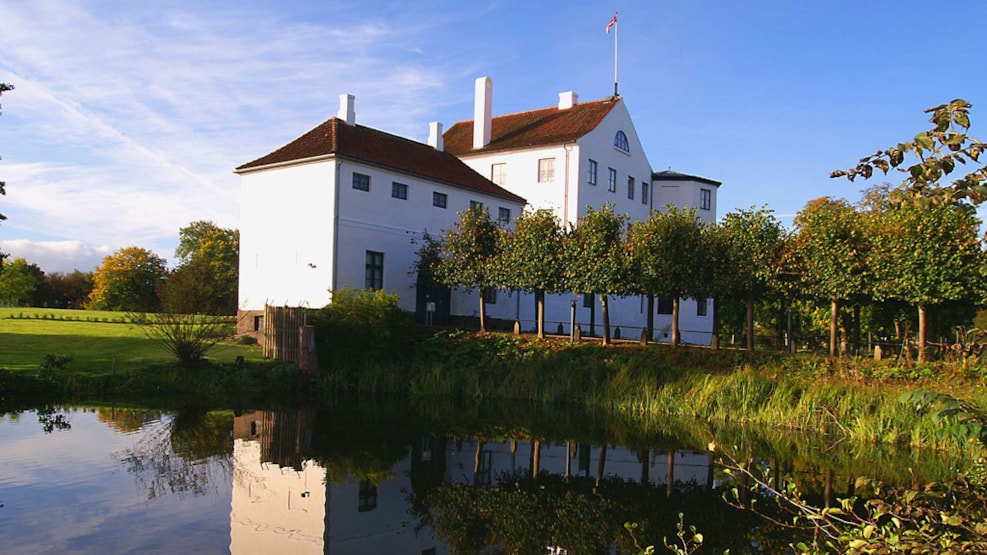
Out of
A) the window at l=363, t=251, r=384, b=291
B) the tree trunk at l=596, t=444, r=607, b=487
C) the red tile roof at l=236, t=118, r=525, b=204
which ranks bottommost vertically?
the tree trunk at l=596, t=444, r=607, b=487

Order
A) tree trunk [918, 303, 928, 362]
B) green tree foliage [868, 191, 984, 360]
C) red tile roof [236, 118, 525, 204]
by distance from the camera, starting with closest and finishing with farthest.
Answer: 1. tree trunk [918, 303, 928, 362]
2. green tree foliage [868, 191, 984, 360]
3. red tile roof [236, 118, 525, 204]

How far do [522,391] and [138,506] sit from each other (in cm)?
1237

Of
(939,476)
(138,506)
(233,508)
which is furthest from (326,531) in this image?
(939,476)

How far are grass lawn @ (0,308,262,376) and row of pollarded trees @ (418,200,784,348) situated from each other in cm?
877

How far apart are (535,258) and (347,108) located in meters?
10.6

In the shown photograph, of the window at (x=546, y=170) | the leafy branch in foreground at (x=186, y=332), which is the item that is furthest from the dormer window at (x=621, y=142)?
the leafy branch in foreground at (x=186, y=332)

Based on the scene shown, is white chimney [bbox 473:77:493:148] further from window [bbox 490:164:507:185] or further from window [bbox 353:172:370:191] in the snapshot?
window [bbox 353:172:370:191]

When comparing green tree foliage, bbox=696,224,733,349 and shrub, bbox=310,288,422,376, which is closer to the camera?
shrub, bbox=310,288,422,376

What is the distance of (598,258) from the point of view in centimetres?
2323

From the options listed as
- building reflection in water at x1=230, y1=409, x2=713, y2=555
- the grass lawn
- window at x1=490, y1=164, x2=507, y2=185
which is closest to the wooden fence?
the grass lawn

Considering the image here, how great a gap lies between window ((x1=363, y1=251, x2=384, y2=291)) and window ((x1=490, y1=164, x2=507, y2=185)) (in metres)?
10.1

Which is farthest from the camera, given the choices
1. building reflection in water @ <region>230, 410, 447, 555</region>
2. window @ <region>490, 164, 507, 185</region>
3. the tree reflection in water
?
window @ <region>490, 164, 507, 185</region>

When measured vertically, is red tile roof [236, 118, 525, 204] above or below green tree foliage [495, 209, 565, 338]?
above

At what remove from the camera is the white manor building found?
26.2 m
